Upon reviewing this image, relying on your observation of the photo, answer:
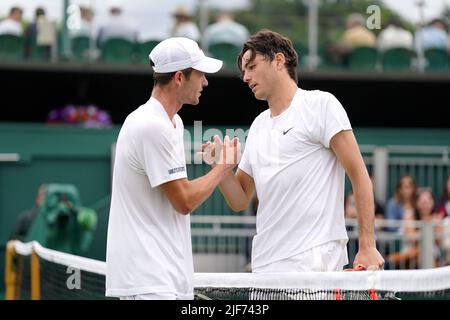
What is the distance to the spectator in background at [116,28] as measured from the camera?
1767 centimetres

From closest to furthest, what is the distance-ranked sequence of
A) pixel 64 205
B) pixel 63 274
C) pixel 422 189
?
pixel 63 274 < pixel 64 205 < pixel 422 189

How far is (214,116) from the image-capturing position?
2012cm

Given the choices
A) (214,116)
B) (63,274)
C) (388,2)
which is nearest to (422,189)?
(388,2)

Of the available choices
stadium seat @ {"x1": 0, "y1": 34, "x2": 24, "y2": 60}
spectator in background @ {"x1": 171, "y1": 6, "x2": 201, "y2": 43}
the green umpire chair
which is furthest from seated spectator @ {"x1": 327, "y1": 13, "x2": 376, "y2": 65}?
the green umpire chair

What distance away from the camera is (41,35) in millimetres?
17797

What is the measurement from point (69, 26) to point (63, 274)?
9101 millimetres

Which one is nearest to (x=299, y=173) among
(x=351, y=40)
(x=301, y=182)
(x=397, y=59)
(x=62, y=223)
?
(x=301, y=182)

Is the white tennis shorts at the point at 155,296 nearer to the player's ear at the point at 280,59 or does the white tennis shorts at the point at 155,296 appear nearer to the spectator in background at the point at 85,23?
the player's ear at the point at 280,59

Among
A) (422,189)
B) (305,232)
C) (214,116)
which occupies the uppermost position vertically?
(214,116)

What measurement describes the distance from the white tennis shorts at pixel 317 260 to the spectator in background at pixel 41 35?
1229cm

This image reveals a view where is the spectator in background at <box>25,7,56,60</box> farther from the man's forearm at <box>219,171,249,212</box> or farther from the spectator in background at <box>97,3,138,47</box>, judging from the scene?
the man's forearm at <box>219,171,249,212</box>

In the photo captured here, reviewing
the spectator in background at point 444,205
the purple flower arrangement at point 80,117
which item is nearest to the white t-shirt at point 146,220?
the spectator in background at point 444,205

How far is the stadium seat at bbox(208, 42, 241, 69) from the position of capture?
1770 centimetres
